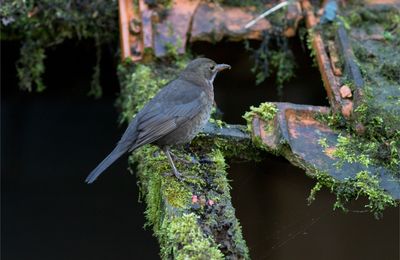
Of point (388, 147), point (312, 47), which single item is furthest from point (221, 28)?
point (388, 147)

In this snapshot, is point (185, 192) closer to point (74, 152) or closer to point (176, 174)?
point (176, 174)

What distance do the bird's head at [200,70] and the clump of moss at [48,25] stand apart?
1.13 metres

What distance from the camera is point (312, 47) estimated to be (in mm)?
5051

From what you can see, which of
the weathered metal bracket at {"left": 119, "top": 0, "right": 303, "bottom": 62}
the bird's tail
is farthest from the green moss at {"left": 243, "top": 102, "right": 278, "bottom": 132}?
the weathered metal bracket at {"left": 119, "top": 0, "right": 303, "bottom": 62}

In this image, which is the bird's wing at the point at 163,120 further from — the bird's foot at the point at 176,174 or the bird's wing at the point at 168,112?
the bird's foot at the point at 176,174

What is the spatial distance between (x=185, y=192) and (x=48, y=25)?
240 centimetres

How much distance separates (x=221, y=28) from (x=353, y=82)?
123cm

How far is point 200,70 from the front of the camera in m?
4.70

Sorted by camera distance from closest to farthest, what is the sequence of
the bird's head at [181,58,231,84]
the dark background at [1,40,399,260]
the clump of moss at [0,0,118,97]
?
the bird's head at [181,58,231,84], the clump of moss at [0,0,118,97], the dark background at [1,40,399,260]

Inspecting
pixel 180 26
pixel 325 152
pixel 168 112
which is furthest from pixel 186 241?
pixel 180 26

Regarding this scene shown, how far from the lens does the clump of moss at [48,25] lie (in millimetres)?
5352

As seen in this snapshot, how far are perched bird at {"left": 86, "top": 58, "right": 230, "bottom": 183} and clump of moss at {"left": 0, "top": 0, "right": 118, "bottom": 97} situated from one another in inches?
47.0

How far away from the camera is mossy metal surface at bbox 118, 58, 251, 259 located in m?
3.18

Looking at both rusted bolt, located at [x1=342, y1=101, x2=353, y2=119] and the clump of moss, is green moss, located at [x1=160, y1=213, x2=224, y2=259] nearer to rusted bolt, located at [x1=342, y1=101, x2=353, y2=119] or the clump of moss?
rusted bolt, located at [x1=342, y1=101, x2=353, y2=119]
